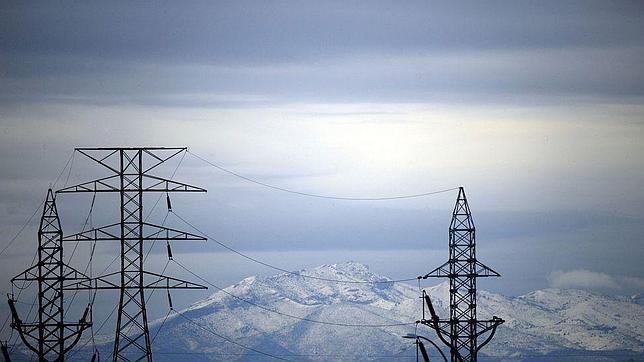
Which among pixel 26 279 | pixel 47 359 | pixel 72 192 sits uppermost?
pixel 72 192

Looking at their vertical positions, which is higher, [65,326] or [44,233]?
[44,233]

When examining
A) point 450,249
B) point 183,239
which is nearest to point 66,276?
point 183,239

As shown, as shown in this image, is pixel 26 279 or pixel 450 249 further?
pixel 450 249

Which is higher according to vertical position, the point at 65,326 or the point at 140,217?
the point at 140,217

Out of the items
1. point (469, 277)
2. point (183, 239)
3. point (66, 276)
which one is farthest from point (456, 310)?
point (66, 276)

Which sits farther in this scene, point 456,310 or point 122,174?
point 456,310

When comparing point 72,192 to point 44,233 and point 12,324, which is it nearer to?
point 44,233

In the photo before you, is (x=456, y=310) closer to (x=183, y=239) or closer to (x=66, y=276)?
(x=183, y=239)

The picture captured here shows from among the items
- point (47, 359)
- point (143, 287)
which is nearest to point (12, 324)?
point (47, 359)

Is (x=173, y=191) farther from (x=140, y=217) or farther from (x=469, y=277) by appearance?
(x=469, y=277)
